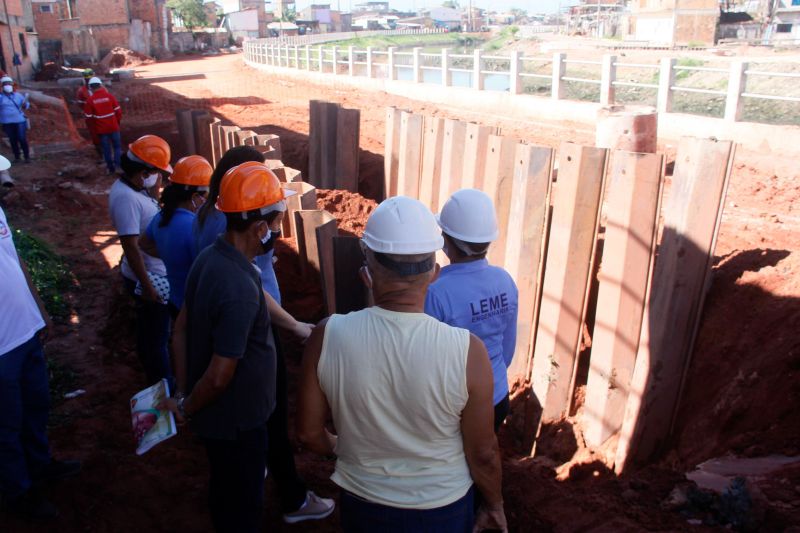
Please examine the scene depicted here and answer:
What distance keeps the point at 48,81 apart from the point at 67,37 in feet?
44.8

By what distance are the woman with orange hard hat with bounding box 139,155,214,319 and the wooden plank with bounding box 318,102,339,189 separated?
15.5 ft

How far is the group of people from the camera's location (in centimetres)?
193

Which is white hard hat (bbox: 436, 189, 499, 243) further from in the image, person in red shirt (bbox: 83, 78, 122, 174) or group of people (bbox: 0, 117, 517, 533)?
person in red shirt (bbox: 83, 78, 122, 174)

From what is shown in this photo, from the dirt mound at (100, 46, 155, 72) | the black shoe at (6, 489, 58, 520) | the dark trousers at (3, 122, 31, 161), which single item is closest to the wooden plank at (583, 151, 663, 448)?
the black shoe at (6, 489, 58, 520)

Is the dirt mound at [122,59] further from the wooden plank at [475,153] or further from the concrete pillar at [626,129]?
the wooden plank at [475,153]

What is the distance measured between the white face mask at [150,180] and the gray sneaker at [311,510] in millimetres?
2187

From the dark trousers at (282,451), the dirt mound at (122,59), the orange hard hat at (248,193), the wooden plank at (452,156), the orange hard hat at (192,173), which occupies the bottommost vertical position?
the dirt mound at (122,59)

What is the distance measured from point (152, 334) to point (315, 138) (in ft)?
16.5

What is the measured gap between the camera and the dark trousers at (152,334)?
4.23 metres

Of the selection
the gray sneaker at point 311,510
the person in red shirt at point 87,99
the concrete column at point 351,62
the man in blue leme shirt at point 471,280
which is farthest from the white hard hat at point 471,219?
the concrete column at point 351,62

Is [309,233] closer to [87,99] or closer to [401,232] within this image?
[401,232]

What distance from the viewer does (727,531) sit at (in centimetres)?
270

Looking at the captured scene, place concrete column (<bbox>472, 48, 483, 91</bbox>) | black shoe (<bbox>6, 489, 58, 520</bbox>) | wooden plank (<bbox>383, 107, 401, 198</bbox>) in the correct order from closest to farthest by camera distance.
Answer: black shoe (<bbox>6, 489, 58, 520</bbox>) < wooden plank (<bbox>383, 107, 401, 198</bbox>) < concrete column (<bbox>472, 48, 483, 91</bbox>)

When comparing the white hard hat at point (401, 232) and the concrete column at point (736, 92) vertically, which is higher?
the white hard hat at point (401, 232)
